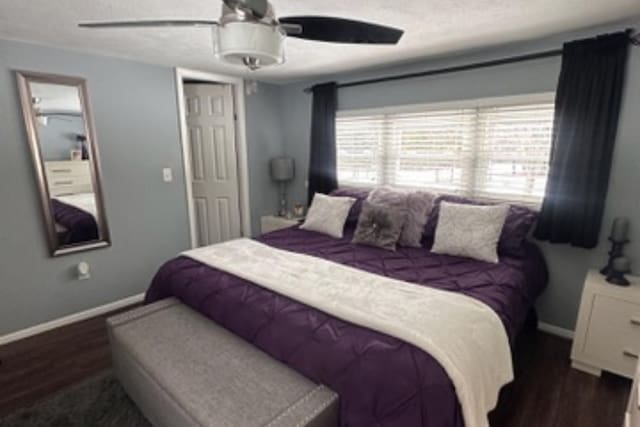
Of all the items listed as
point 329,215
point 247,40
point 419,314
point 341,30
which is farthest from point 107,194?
point 419,314

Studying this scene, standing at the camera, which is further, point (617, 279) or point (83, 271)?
point (83, 271)

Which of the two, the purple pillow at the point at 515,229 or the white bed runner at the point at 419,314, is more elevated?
the purple pillow at the point at 515,229

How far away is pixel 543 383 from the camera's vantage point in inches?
79.7

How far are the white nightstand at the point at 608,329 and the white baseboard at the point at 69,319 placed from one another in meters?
3.50

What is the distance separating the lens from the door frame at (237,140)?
10.6 ft

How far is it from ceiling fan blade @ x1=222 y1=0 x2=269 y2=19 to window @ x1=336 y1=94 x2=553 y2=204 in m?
2.09

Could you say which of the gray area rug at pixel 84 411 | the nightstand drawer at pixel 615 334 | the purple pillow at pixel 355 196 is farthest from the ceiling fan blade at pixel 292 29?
the nightstand drawer at pixel 615 334

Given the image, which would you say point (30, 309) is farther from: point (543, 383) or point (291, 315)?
point (543, 383)

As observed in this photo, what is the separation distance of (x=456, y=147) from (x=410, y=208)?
739 mm

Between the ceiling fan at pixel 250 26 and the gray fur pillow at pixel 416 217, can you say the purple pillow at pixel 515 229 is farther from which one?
the ceiling fan at pixel 250 26

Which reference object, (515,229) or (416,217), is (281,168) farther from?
(515,229)

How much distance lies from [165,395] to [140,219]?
6.87 feet

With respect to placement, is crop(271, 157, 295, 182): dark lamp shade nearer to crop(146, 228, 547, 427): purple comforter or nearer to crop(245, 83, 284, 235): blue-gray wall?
crop(245, 83, 284, 235): blue-gray wall

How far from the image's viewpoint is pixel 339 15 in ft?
6.32
